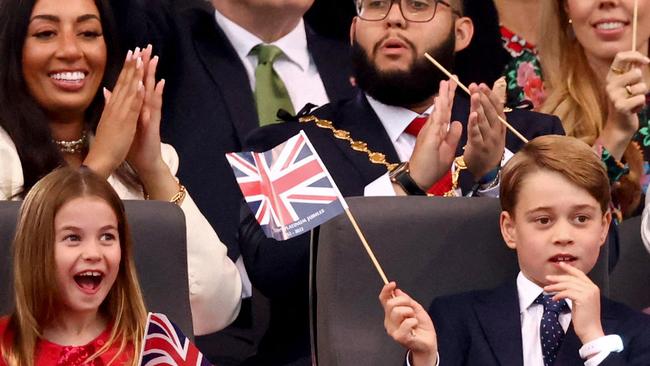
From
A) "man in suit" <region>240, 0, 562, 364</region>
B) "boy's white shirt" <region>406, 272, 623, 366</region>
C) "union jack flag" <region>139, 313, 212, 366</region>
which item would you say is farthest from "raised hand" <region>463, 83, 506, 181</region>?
"union jack flag" <region>139, 313, 212, 366</region>

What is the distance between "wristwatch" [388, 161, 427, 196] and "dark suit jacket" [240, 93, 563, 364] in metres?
0.13

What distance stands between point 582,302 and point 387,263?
16.9 inches

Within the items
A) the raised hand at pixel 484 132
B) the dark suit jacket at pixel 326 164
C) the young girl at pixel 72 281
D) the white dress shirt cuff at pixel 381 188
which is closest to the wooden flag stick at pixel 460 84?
the raised hand at pixel 484 132

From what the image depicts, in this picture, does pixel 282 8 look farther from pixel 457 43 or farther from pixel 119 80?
pixel 119 80

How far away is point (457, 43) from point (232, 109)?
0.59 meters

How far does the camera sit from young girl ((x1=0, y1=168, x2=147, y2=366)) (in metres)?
3.15

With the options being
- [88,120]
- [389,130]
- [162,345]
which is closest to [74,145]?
[88,120]

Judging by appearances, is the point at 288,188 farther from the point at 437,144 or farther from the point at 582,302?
the point at 582,302

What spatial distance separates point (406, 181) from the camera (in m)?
3.83

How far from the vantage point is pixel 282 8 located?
15.0 ft

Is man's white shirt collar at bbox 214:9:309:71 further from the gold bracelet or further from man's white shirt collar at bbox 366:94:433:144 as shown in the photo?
the gold bracelet

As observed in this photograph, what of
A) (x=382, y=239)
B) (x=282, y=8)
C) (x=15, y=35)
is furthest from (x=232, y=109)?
(x=382, y=239)

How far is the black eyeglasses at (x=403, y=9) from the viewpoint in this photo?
13.6 ft

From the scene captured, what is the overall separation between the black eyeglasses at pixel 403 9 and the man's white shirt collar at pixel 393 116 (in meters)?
0.20
